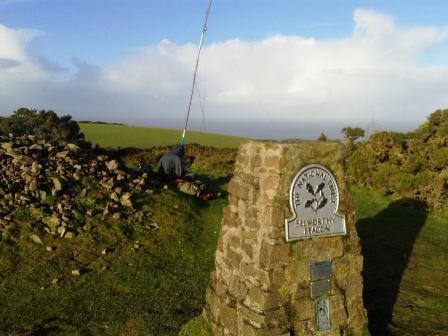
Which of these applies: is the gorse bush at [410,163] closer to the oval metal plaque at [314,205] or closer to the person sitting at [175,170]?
the person sitting at [175,170]

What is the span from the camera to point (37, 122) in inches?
1117

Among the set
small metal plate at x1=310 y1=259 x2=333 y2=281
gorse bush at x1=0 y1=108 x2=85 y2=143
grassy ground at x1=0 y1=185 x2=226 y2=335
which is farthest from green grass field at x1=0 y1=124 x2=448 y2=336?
gorse bush at x1=0 y1=108 x2=85 y2=143

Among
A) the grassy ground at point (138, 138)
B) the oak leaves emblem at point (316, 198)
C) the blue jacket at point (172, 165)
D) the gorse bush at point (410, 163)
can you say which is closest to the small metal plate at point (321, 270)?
the oak leaves emblem at point (316, 198)

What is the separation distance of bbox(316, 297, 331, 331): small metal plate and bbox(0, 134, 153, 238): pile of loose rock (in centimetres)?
693

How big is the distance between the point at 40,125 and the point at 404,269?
24.3 meters

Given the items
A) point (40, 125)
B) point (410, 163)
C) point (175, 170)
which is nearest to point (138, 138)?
point (40, 125)

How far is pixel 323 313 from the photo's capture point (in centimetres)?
560

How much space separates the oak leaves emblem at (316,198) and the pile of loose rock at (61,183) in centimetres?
708

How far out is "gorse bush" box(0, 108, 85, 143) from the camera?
25906mm

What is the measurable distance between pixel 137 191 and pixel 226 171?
9671 mm

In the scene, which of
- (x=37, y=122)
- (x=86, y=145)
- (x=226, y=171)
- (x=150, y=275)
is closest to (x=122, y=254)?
(x=150, y=275)

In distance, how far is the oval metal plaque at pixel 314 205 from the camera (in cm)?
524

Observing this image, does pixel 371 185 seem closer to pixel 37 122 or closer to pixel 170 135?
pixel 37 122

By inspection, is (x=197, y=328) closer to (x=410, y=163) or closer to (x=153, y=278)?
(x=153, y=278)
